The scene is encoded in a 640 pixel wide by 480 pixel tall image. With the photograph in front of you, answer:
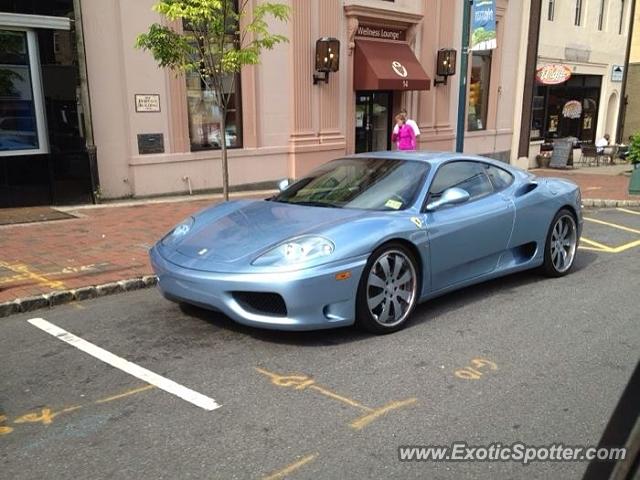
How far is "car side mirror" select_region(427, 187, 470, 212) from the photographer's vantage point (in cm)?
503

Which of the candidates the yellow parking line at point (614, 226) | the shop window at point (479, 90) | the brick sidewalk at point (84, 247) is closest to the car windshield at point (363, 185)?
the brick sidewalk at point (84, 247)

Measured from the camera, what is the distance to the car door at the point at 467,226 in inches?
199

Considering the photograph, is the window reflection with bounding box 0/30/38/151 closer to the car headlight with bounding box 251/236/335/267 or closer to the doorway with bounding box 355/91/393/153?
the car headlight with bounding box 251/236/335/267

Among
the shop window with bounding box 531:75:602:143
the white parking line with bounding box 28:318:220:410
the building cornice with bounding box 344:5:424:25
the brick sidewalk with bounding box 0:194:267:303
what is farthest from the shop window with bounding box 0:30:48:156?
the shop window with bounding box 531:75:602:143

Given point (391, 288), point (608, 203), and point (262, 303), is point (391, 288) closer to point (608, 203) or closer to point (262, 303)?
point (262, 303)

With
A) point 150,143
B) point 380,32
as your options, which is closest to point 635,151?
point 380,32

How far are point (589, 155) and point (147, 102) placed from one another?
1638 centimetres

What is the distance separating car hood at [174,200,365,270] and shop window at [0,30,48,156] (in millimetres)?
5693

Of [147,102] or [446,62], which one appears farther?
[446,62]

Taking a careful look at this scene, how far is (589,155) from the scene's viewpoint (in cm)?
2127

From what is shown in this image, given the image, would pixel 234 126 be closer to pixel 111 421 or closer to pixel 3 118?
pixel 3 118

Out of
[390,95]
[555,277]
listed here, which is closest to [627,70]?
[390,95]

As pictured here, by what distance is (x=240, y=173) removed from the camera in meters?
12.4

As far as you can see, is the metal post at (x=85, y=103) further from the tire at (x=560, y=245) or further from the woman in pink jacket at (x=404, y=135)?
the tire at (x=560, y=245)
